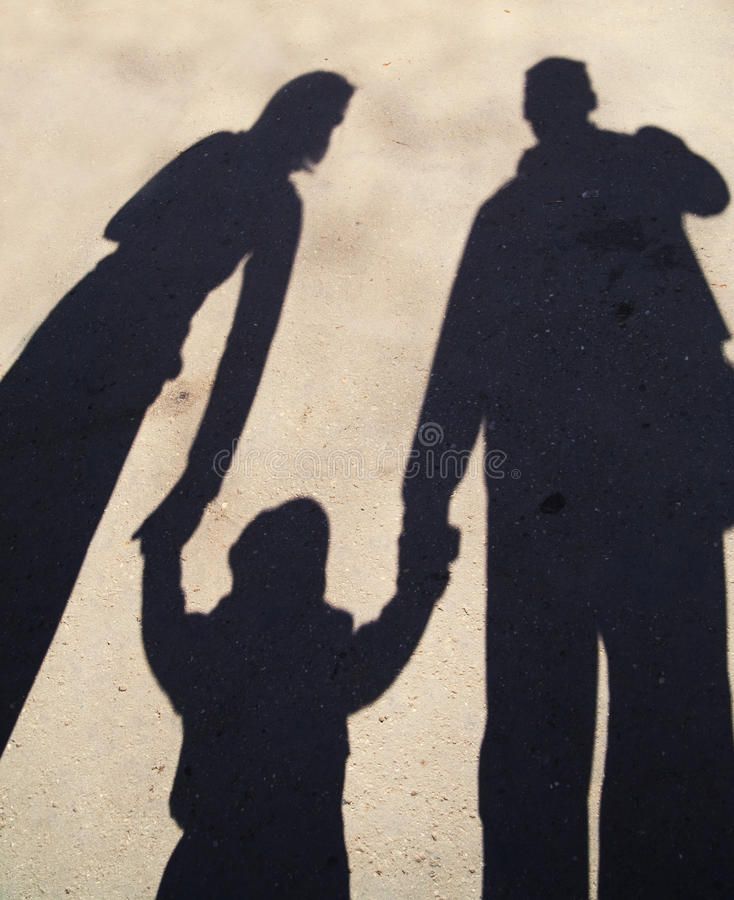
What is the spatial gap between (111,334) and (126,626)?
88.9 inches

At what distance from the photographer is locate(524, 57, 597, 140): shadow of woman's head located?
5258mm

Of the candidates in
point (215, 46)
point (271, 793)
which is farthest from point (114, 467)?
point (215, 46)

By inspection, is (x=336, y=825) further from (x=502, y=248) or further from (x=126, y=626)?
(x=502, y=248)

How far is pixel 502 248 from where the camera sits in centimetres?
475

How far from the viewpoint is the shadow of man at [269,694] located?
3234mm

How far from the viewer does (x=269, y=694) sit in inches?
140

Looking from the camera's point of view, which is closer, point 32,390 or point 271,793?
point 271,793

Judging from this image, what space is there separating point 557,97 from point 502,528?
3894 mm

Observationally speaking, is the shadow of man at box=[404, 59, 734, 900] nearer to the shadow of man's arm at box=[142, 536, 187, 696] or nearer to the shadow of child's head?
the shadow of child's head

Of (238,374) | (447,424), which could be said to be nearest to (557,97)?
(447,424)

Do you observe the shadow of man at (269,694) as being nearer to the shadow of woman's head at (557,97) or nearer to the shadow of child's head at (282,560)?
the shadow of child's head at (282,560)

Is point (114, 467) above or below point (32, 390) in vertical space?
below

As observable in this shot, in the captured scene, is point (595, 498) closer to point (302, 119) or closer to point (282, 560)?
point (282, 560)

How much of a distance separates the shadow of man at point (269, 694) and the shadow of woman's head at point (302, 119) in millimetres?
3269
